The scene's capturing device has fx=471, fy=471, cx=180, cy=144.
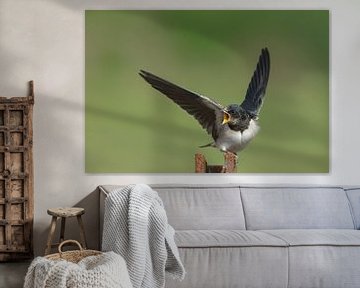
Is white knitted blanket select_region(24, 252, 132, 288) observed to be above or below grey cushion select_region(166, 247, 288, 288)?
above

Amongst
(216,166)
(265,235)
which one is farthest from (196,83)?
(265,235)

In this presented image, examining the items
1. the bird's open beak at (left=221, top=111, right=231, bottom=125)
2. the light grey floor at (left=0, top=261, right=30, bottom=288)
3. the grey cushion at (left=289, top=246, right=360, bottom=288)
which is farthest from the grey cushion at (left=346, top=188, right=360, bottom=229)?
the light grey floor at (left=0, top=261, right=30, bottom=288)

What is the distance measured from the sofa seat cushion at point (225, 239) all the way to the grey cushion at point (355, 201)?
875 mm

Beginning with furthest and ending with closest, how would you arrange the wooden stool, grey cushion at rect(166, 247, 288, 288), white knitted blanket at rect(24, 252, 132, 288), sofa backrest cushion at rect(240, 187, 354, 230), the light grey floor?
sofa backrest cushion at rect(240, 187, 354, 230) → the wooden stool → the light grey floor → grey cushion at rect(166, 247, 288, 288) → white knitted blanket at rect(24, 252, 132, 288)

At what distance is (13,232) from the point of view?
12.0 ft

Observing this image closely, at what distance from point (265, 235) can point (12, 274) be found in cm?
182

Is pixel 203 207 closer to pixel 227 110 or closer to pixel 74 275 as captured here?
pixel 227 110

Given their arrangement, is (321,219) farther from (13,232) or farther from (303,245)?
(13,232)

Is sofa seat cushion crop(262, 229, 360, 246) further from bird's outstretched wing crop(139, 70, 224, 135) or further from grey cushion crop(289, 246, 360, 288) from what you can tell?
bird's outstretched wing crop(139, 70, 224, 135)

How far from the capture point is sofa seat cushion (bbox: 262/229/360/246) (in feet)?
9.64

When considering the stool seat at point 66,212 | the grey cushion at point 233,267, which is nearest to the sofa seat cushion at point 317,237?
the grey cushion at point 233,267

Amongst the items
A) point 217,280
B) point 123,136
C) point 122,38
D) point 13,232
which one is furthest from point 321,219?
point 13,232

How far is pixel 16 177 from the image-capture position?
3.64m

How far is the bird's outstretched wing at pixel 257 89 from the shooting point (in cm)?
377
